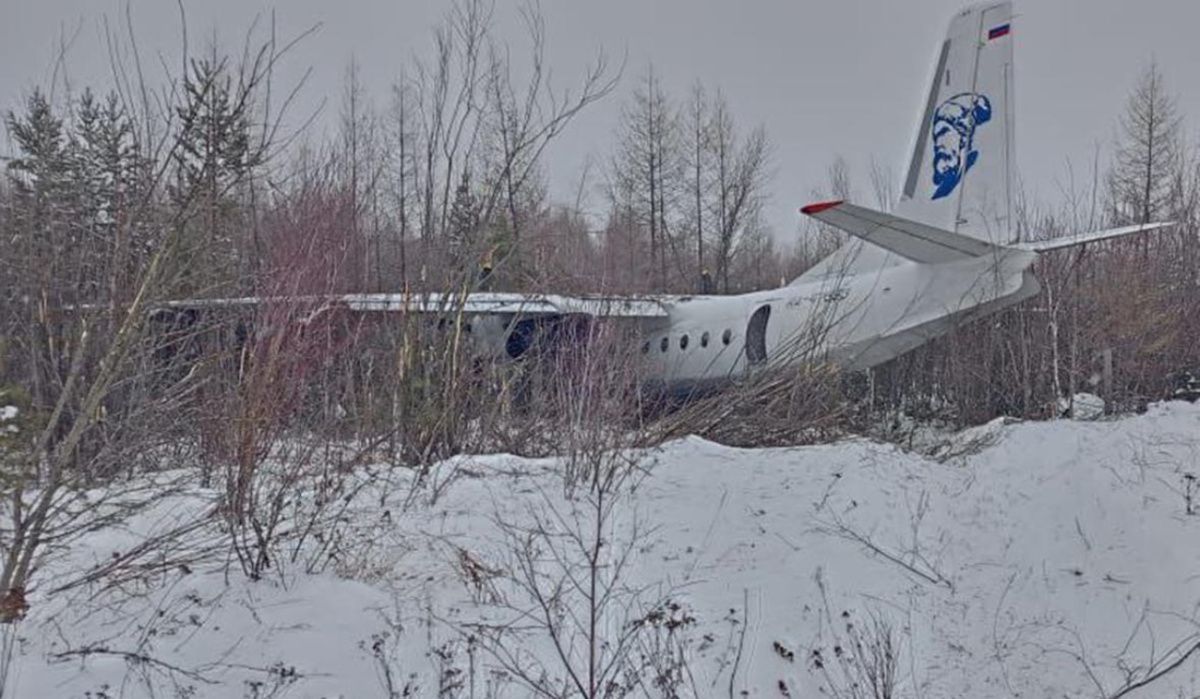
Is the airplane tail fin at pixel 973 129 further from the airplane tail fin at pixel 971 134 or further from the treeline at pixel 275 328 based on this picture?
the treeline at pixel 275 328

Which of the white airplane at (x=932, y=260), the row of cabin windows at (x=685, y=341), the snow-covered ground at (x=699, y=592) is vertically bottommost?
the snow-covered ground at (x=699, y=592)

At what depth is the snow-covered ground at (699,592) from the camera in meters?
3.33

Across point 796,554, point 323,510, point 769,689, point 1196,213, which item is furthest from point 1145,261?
point 323,510

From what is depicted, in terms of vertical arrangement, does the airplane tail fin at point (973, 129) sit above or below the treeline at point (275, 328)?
above

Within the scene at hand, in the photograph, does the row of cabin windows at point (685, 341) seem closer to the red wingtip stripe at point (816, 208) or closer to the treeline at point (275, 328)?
the treeline at point (275, 328)

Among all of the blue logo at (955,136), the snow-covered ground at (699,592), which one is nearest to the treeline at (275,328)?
the snow-covered ground at (699,592)

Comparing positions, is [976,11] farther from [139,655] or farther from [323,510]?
[139,655]

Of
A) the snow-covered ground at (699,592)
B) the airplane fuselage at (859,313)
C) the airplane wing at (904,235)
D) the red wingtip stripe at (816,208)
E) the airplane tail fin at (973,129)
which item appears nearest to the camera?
the snow-covered ground at (699,592)

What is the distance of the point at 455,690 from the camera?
129 inches

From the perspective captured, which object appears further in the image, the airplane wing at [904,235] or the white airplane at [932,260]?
the white airplane at [932,260]

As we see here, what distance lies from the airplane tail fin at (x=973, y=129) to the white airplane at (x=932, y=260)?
1cm

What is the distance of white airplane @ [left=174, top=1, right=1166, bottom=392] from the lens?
27.6ft

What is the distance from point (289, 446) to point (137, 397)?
724mm

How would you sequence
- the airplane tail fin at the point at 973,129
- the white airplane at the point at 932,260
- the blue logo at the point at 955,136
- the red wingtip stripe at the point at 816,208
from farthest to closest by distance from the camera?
the blue logo at the point at 955,136 < the airplane tail fin at the point at 973,129 < the white airplane at the point at 932,260 < the red wingtip stripe at the point at 816,208
